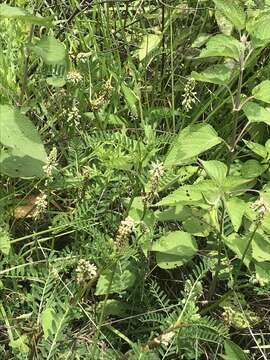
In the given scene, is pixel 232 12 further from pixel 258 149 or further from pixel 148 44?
pixel 148 44

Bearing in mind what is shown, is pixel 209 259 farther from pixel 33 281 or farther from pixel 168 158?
pixel 33 281

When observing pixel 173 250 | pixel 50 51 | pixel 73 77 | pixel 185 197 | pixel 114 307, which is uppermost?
pixel 50 51

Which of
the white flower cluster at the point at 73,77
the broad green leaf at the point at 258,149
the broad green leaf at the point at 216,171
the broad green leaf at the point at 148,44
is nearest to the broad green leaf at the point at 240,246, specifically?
the broad green leaf at the point at 216,171

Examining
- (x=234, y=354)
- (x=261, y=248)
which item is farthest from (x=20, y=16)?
(x=234, y=354)

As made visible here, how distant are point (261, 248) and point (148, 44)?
73 centimetres

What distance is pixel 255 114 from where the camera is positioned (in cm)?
147

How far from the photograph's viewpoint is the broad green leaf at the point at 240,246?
4.64ft

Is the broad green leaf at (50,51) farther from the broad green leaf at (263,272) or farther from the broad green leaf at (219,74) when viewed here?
the broad green leaf at (263,272)

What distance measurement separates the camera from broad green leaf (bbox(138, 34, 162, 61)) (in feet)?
6.15

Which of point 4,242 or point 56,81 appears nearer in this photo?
point 4,242

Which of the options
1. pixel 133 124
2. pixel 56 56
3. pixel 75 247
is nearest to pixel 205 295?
pixel 75 247

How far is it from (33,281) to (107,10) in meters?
0.87

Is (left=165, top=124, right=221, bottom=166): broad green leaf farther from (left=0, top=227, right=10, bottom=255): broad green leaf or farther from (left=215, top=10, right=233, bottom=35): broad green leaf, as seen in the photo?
(left=215, top=10, right=233, bottom=35): broad green leaf

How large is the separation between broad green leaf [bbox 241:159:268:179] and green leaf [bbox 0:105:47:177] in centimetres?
46
